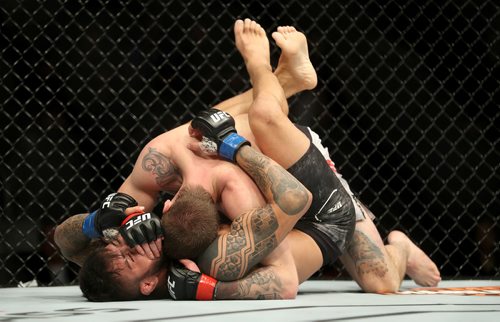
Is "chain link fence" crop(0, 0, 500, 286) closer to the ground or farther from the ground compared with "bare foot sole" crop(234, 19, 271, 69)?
closer to the ground

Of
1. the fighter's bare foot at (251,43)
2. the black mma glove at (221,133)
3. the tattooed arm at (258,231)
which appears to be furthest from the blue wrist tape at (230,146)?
the fighter's bare foot at (251,43)

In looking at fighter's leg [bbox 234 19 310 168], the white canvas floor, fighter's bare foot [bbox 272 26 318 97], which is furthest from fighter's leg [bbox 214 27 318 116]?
the white canvas floor

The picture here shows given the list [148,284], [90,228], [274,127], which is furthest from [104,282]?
[274,127]

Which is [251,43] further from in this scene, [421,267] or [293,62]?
[421,267]

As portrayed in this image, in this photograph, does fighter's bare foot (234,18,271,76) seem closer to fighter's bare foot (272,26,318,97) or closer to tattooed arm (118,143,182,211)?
fighter's bare foot (272,26,318,97)

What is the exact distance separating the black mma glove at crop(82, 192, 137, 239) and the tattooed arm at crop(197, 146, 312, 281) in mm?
231

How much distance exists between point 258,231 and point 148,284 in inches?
11.5

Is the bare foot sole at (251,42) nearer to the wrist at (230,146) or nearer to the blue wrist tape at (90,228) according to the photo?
the wrist at (230,146)

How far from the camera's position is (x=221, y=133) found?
2047 mm

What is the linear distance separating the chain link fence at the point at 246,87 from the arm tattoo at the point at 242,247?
1.19m

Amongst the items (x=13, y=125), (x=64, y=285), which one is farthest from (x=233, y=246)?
(x=13, y=125)

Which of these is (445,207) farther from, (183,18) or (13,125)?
(13,125)

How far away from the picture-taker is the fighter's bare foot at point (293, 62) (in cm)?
246

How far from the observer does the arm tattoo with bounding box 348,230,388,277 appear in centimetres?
235
